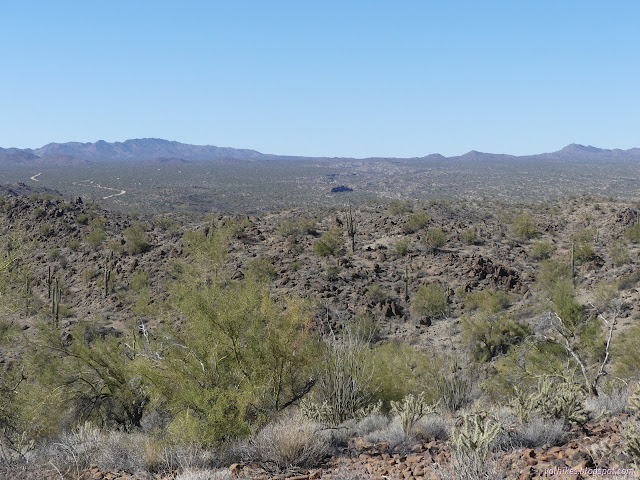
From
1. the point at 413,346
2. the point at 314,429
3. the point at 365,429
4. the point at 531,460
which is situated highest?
the point at 531,460

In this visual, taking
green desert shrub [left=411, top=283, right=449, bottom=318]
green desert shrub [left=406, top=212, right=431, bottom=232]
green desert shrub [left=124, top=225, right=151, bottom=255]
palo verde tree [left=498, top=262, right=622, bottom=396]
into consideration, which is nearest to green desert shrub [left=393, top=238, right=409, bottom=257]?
green desert shrub [left=406, top=212, right=431, bottom=232]

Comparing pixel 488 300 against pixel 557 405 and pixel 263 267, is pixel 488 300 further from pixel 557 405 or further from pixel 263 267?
pixel 557 405

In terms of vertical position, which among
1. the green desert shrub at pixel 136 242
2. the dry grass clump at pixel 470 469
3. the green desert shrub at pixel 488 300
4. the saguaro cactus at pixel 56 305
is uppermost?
the dry grass clump at pixel 470 469

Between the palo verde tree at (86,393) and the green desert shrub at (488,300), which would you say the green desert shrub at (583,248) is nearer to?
the green desert shrub at (488,300)

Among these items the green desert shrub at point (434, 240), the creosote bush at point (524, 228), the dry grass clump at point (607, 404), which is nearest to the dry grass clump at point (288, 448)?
the dry grass clump at point (607, 404)

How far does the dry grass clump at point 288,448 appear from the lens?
5832 mm

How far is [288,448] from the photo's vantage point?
5836 millimetres

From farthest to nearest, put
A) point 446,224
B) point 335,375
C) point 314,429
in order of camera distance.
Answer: point 446,224
point 335,375
point 314,429

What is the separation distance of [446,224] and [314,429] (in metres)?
31.7

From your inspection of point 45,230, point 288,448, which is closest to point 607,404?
point 288,448

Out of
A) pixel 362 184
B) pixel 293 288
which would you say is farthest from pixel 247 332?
pixel 362 184

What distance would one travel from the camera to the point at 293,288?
2602 cm

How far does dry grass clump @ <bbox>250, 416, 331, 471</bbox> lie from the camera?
5.83m

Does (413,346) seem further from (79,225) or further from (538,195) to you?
(538,195)
